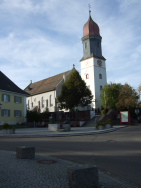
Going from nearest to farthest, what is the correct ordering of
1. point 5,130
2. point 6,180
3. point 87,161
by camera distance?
point 6,180 < point 87,161 < point 5,130

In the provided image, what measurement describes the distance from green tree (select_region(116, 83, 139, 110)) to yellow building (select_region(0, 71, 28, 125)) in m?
18.1

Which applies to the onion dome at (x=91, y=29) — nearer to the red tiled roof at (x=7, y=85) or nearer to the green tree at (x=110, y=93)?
the green tree at (x=110, y=93)

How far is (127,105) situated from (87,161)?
33.1 metres

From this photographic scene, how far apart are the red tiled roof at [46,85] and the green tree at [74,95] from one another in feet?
48.2

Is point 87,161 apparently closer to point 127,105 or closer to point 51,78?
Answer: point 127,105

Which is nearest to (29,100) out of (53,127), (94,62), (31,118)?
(94,62)

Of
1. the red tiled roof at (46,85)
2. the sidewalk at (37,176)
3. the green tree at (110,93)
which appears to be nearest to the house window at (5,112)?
the red tiled roof at (46,85)

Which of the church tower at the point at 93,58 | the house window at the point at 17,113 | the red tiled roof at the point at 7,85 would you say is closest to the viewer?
the red tiled roof at the point at 7,85

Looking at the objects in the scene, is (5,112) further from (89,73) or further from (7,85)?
(89,73)

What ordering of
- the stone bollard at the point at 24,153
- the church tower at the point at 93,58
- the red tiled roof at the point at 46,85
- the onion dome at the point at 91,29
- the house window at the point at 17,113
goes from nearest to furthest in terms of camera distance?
the stone bollard at the point at 24,153, the house window at the point at 17,113, the red tiled roof at the point at 46,85, the church tower at the point at 93,58, the onion dome at the point at 91,29

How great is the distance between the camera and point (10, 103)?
128 ft

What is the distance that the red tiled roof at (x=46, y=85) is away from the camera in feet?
193

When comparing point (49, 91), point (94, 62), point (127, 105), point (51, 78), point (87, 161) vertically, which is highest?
point (94, 62)

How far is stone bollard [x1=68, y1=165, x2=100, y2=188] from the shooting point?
15.3 feet
